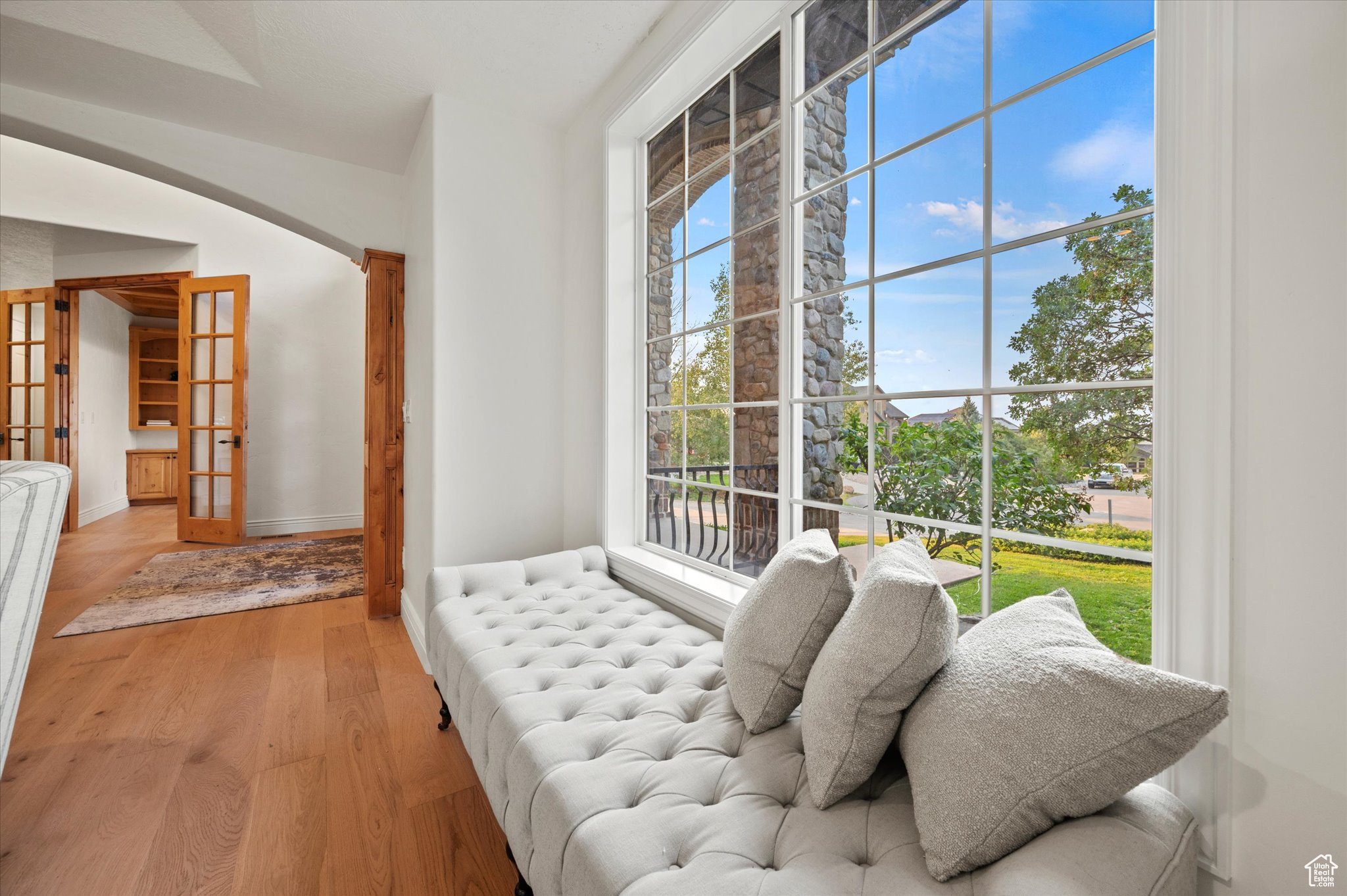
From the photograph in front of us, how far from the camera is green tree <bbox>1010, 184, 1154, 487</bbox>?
106 cm

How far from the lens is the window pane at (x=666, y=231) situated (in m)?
2.36

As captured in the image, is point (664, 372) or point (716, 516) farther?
point (664, 372)

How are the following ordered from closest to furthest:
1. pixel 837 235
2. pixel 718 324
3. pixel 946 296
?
pixel 946 296, pixel 837 235, pixel 718 324

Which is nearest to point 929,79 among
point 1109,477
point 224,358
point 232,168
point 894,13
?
point 894,13

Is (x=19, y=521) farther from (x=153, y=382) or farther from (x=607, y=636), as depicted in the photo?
(x=153, y=382)

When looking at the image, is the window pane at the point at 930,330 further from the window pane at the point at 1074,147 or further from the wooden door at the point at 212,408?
the wooden door at the point at 212,408

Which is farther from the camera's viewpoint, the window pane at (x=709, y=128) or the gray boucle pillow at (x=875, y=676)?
the window pane at (x=709, y=128)

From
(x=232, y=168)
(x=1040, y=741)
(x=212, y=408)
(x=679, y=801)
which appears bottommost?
(x=679, y=801)

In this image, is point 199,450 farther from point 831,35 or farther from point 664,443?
point 831,35

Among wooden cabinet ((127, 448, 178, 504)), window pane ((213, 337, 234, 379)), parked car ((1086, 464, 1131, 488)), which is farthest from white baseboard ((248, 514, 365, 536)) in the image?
parked car ((1086, 464, 1131, 488))

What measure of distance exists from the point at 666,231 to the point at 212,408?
492 cm

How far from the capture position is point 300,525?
565cm

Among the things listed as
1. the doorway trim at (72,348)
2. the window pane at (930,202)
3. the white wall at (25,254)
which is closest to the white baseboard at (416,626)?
the window pane at (930,202)

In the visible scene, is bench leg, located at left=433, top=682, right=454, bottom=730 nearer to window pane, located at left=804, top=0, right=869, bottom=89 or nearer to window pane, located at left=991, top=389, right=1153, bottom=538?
window pane, located at left=991, top=389, right=1153, bottom=538
